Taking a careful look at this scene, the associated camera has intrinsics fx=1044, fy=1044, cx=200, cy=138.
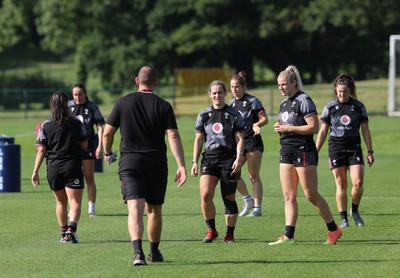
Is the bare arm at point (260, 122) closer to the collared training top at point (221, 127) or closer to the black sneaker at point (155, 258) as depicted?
A: the collared training top at point (221, 127)

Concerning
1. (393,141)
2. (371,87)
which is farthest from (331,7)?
(393,141)

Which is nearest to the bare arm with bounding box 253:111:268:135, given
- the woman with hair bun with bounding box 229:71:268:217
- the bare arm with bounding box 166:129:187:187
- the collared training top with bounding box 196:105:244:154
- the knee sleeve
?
the woman with hair bun with bounding box 229:71:268:217

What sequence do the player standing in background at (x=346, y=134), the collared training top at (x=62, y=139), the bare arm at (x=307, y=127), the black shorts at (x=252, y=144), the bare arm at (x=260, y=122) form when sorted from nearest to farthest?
the bare arm at (x=307, y=127) → the collared training top at (x=62, y=139) → the player standing in background at (x=346, y=134) → the bare arm at (x=260, y=122) → the black shorts at (x=252, y=144)

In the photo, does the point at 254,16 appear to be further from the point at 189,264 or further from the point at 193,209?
the point at 189,264

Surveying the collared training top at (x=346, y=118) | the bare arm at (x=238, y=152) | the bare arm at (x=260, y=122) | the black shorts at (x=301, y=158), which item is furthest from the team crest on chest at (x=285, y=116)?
the bare arm at (x=260, y=122)

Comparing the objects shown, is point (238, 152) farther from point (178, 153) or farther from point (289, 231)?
point (178, 153)

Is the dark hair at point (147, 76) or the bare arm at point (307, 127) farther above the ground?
the dark hair at point (147, 76)

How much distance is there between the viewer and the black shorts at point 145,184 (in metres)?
10.2

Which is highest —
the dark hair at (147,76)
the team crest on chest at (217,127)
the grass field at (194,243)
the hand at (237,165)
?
the dark hair at (147,76)

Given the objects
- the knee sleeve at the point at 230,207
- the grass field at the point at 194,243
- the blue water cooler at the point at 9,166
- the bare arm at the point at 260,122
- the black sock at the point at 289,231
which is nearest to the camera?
the grass field at the point at 194,243

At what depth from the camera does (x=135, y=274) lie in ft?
32.1

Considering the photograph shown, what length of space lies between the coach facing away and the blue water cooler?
929 cm

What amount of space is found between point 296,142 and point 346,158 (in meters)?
2.36

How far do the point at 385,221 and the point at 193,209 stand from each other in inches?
127
